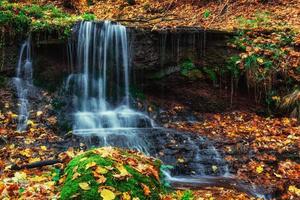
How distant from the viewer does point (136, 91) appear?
11195 mm

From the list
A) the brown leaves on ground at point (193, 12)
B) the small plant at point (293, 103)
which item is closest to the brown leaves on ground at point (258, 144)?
the small plant at point (293, 103)

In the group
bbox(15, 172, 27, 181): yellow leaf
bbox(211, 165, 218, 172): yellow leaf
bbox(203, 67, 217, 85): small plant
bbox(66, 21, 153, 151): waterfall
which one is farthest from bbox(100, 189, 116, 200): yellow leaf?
bbox(203, 67, 217, 85): small plant

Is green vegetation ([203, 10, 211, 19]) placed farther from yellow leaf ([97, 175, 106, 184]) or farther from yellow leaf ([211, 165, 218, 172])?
yellow leaf ([97, 175, 106, 184])

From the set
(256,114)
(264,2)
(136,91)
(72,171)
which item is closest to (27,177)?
(72,171)

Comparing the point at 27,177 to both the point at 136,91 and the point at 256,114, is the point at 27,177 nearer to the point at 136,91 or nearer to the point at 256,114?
the point at 136,91

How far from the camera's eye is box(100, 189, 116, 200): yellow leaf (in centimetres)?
343

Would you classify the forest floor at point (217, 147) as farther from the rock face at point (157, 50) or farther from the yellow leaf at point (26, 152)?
the rock face at point (157, 50)

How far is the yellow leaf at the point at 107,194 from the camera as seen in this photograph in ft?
11.3

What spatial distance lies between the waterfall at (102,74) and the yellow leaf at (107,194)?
6.39m

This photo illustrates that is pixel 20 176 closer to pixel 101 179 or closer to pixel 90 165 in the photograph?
pixel 90 165

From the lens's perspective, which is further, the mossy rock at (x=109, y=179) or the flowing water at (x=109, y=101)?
the flowing water at (x=109, y=101)

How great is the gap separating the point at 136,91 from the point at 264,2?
22.5 ft

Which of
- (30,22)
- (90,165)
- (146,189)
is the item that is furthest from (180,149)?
(30,22)

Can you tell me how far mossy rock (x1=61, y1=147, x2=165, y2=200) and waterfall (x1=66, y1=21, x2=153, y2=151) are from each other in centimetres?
585
